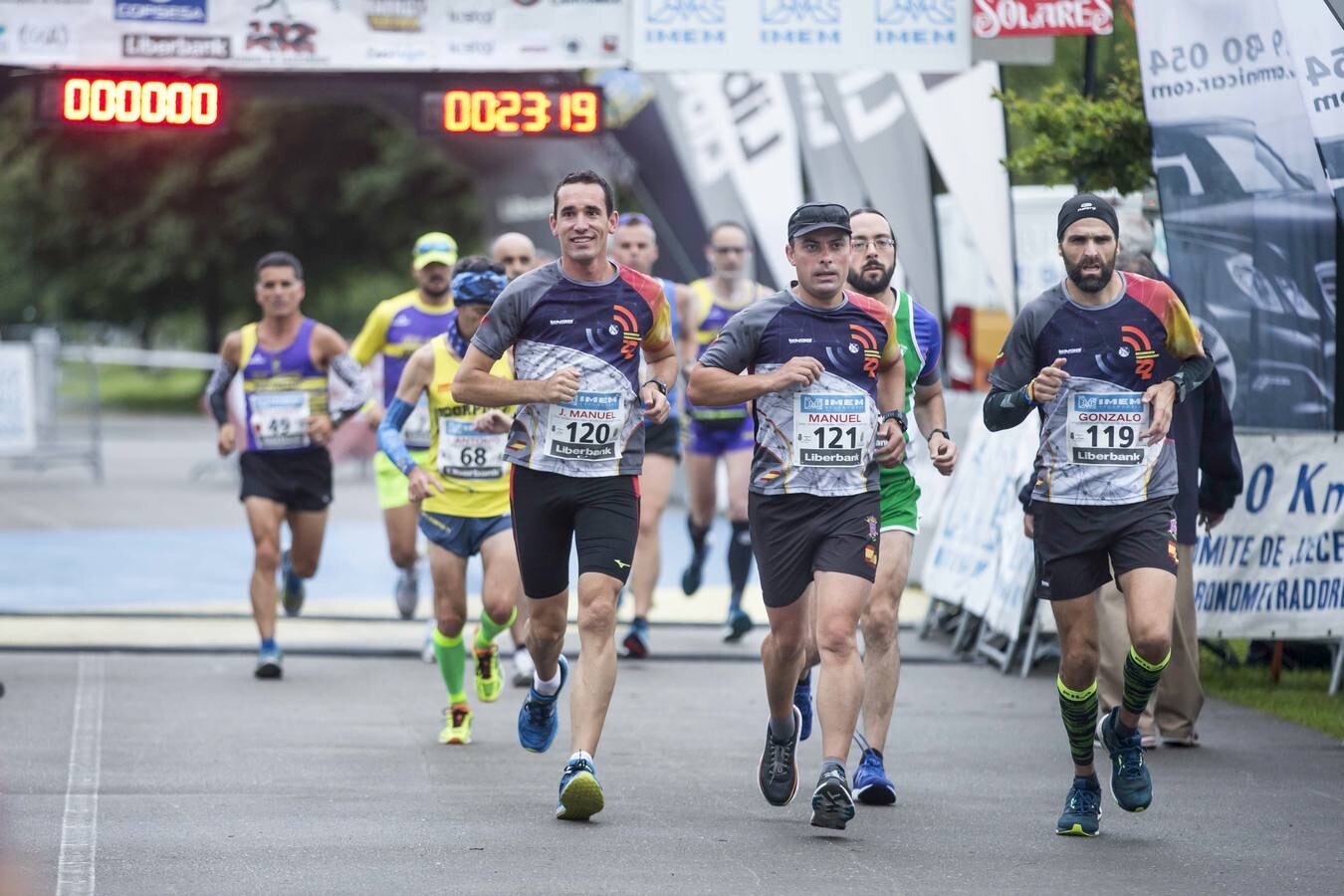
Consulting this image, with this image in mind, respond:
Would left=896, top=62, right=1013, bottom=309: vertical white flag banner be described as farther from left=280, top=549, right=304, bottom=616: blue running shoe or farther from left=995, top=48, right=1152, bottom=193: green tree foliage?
left=280, top=549, right=304, bottom=616: blue running shoe

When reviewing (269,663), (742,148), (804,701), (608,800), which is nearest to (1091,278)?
(804,701)

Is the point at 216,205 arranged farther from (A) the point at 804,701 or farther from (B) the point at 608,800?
(B) the point at 608,800

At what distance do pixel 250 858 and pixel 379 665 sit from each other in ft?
16.7

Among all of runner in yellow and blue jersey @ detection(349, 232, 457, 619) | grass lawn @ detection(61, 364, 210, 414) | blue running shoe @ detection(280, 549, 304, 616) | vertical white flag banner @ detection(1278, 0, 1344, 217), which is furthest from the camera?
grass lawn @ detection(61, 364, 210, 414)

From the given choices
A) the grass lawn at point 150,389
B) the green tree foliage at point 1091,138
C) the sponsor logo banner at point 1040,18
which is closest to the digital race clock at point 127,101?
the sponsor logo banner at point 1040,18

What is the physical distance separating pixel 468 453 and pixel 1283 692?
4365mm

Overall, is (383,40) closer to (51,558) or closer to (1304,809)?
(51,558)

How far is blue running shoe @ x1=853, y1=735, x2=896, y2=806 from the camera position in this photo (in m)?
7.81

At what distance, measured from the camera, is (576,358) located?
25.1 ft

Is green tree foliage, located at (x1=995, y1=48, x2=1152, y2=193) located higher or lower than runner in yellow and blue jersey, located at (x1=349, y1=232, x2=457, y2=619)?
higher

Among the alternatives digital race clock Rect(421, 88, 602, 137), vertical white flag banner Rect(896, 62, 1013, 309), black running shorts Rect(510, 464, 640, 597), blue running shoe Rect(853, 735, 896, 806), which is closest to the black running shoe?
blue running shoe Rect(853, 735, 896, 806)

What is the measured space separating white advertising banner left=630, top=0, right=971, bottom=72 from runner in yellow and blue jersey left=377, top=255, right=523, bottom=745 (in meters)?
3.79

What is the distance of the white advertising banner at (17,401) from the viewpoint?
25297mm

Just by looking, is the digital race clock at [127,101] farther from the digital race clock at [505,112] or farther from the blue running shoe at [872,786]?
the blue running shoe at [872,786]
